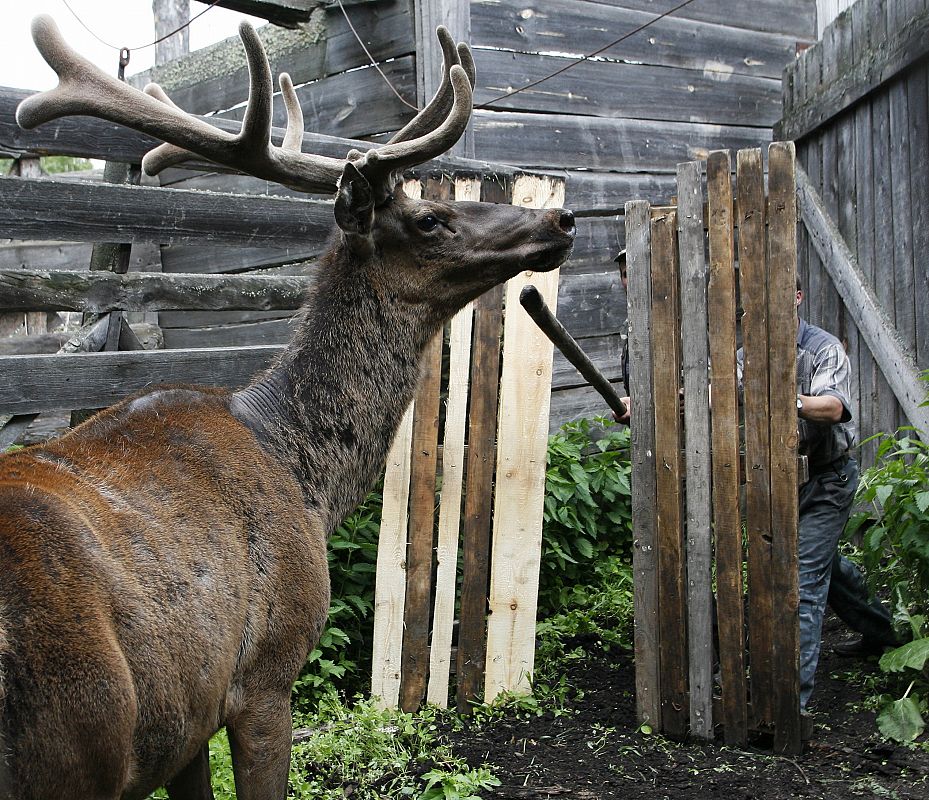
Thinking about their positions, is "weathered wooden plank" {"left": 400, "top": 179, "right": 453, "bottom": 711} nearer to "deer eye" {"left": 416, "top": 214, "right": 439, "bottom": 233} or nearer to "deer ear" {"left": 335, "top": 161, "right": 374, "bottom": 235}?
"deer eye" {"left": 416, "top": 214, "right": 439, "bottom": 233}

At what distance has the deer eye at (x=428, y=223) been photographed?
3.98 metres

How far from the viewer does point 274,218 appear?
5273 mm

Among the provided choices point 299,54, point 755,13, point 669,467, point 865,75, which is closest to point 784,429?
point 669,467

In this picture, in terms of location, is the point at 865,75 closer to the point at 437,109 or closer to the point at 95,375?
the point at 437,109

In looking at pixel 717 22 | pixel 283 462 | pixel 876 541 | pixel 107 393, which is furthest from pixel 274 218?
pixel 717 22

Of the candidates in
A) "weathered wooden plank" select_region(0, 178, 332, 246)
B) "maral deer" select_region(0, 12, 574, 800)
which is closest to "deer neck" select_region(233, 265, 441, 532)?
"maral deer" select_region(0, 12, 574, 800)

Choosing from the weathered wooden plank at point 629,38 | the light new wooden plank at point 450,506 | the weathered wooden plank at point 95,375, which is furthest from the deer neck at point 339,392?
the weathered wooden plank at point 629,38

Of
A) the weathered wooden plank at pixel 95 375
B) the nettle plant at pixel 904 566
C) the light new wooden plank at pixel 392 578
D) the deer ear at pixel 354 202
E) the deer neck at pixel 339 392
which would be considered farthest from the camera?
the light new wooden plank at pixel 392 578

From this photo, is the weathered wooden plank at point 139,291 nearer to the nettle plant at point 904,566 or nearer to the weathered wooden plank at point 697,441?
the weathered wooden plank at point 697,441

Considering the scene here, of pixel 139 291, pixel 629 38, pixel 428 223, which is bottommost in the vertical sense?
pixel 139 291

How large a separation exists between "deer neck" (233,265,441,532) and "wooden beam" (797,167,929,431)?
394 cm

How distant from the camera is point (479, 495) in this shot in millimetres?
5395

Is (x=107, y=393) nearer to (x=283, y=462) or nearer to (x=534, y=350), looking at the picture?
(x=283, y=462)

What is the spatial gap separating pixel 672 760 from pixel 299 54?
5.74 meters
